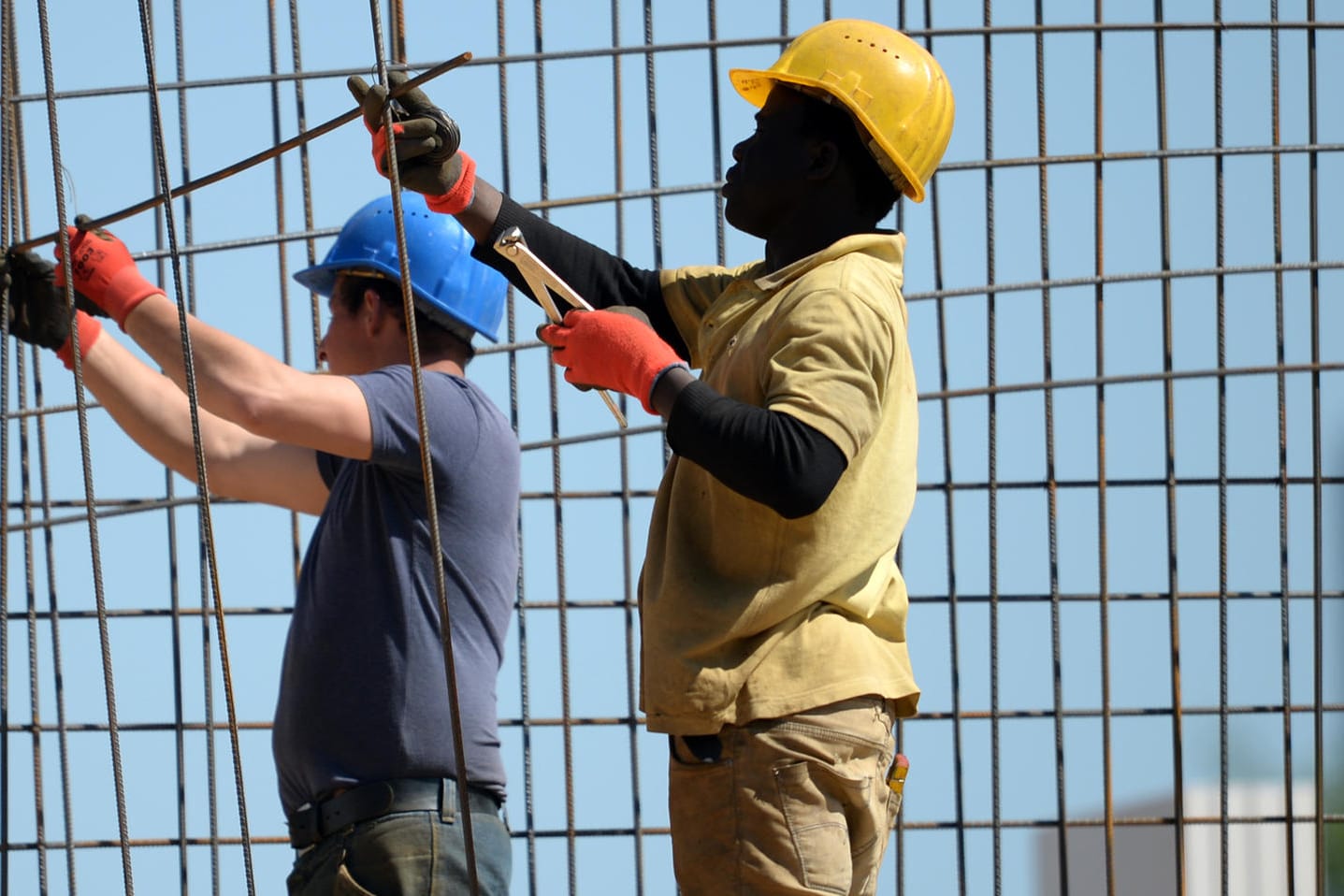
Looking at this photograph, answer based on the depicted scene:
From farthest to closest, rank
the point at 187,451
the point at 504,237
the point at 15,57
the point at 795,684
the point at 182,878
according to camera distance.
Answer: the point at 182,878, the point at 15,57, the point at 187,451, the point at 504,237, the point at 795,684

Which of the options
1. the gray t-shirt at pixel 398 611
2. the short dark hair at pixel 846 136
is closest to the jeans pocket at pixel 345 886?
the gray t-shirt at pixel 398 611

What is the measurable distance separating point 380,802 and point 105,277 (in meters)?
0.99

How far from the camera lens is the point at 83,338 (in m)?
3.37

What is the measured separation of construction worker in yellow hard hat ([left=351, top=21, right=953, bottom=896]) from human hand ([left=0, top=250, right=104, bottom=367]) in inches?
39.0

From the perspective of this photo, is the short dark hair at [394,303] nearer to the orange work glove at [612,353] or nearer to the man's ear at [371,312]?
the man's ear at [371,312]

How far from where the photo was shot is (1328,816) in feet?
14.4

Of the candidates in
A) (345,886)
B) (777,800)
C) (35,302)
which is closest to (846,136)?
(777,800)

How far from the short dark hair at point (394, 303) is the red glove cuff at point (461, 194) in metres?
0.70

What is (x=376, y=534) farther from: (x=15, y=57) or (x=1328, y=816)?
(x=1328, y=816)

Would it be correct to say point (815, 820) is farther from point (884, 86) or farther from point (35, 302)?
point (35, 302)

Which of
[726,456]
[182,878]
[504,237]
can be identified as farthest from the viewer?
[182,878]

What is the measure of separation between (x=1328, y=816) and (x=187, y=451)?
2769 mm

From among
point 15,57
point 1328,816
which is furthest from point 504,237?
point 1328,816

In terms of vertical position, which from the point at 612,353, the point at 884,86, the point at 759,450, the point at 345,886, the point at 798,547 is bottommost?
the point at 345,886
